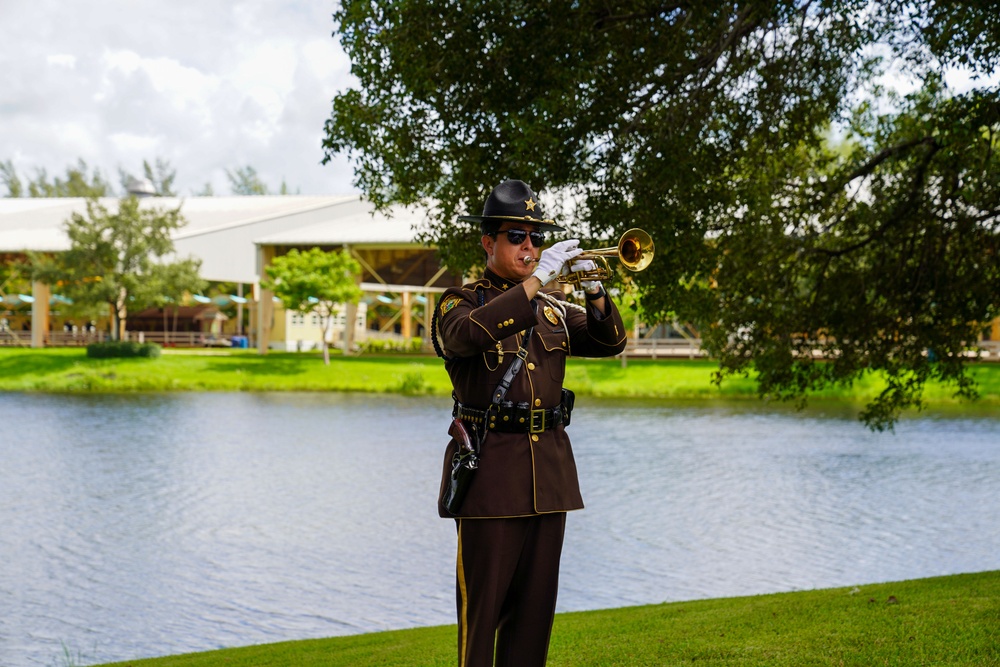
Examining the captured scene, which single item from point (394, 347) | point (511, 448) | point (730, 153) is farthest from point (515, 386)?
point (394, 347)

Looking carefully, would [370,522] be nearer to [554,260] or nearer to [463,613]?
[463,613]

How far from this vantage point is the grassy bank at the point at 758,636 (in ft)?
20.4

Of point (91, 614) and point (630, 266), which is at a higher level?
point (630, 266)

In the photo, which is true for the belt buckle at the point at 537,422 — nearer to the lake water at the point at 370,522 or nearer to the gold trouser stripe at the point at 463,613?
the gold trouser stripe at the point at 463,613

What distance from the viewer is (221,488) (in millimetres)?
18797

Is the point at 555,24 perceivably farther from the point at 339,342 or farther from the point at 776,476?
the point at 339,342

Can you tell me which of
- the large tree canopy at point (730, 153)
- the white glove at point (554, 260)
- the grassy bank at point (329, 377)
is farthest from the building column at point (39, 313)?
the white glove at point (554, 260)

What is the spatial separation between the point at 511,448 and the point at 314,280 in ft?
138

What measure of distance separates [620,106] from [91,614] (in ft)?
23.9

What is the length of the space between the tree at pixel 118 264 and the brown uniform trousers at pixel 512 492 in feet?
141

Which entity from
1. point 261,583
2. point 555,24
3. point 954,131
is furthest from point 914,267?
point 261,583

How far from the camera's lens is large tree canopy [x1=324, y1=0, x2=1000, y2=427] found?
29.3ft

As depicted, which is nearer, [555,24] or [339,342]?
[555,24]

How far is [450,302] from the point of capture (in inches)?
166
